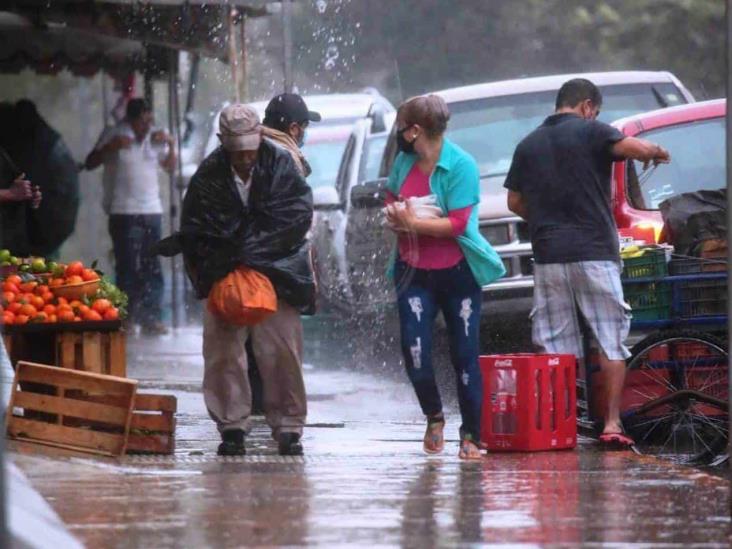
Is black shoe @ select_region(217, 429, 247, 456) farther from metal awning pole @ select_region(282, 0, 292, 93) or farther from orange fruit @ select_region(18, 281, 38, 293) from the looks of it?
metal awning pole @ select_region(282, 0, 292, 93)

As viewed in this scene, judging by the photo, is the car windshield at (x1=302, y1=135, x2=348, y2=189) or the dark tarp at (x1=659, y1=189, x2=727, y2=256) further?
the car windshield at (x1=302, y1=135, x2=348, y2=189)

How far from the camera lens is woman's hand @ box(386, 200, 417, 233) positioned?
968cm

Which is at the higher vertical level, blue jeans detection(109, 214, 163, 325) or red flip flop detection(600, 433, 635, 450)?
blue jeans detection(109, 214, 163, 325)

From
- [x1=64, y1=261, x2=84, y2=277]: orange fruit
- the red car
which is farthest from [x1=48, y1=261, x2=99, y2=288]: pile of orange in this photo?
the red car

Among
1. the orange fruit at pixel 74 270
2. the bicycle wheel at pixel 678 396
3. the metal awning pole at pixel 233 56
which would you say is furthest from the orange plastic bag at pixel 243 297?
the metal awning pole at pixel 233 56

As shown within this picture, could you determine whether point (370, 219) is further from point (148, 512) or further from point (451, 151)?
point (148, 512)

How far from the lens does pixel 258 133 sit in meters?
9.71

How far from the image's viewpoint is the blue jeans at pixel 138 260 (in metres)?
19.7

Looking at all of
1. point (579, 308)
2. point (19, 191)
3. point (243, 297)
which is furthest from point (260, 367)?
point (19, 191)

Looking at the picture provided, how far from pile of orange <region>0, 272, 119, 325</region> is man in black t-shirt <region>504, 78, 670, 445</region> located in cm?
231

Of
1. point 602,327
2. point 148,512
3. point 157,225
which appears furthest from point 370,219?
point 148,512

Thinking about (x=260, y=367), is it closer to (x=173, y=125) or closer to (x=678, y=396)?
(x=678, y=396)

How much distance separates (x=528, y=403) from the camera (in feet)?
33.1

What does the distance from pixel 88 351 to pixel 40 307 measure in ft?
1.22
